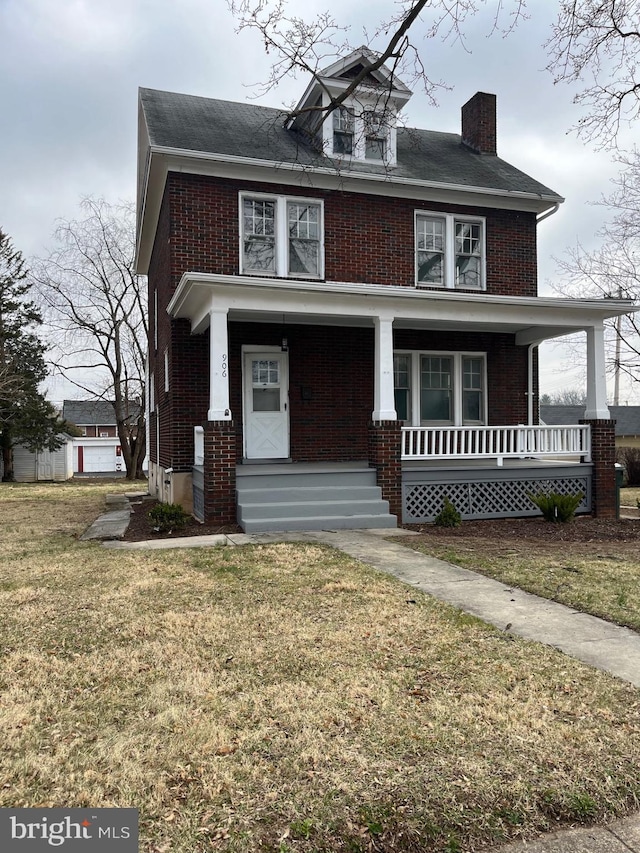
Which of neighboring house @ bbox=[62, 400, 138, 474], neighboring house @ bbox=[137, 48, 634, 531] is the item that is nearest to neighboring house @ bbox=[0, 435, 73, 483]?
neighboring house @ bbox=[62, 400, 138, 474]

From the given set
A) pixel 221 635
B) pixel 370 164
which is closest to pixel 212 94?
pixel 370 164

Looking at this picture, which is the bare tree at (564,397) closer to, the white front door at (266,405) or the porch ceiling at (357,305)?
the porch ceiling at (357,305)

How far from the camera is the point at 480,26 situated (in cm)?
720

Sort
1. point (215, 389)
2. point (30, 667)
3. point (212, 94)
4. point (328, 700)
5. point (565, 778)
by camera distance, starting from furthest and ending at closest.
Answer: point (212, 94) → point (215, 389) → point (30, 667) → point (328, 700) → point (565, 778)

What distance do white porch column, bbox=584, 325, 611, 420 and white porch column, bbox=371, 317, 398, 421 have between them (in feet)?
13.5

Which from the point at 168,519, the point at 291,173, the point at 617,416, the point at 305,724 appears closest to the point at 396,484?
the point at 168,519

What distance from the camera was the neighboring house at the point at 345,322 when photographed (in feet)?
30.9

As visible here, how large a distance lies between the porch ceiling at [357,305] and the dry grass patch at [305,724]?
522 cm

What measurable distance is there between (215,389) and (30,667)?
18.8 ft

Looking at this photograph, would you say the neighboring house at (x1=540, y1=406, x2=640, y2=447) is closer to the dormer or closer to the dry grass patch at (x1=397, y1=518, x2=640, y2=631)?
the dormer

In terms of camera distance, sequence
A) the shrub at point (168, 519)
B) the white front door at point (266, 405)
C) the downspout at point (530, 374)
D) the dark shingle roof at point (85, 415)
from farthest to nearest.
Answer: the dark shingle roof at point (85, 415)
the downspout at point (530, 374)
the white front door at point (266, 405)
the shrub at point (168, 519)

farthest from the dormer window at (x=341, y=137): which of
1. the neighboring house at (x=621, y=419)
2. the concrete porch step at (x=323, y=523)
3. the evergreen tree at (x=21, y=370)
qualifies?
the neighboring house at (x=621, y=419)

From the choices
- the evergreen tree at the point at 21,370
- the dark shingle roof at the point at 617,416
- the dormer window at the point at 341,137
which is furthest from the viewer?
the dark shingle roof at the point at 617,416

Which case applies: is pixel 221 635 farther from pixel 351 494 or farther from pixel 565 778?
pixel 351 494
